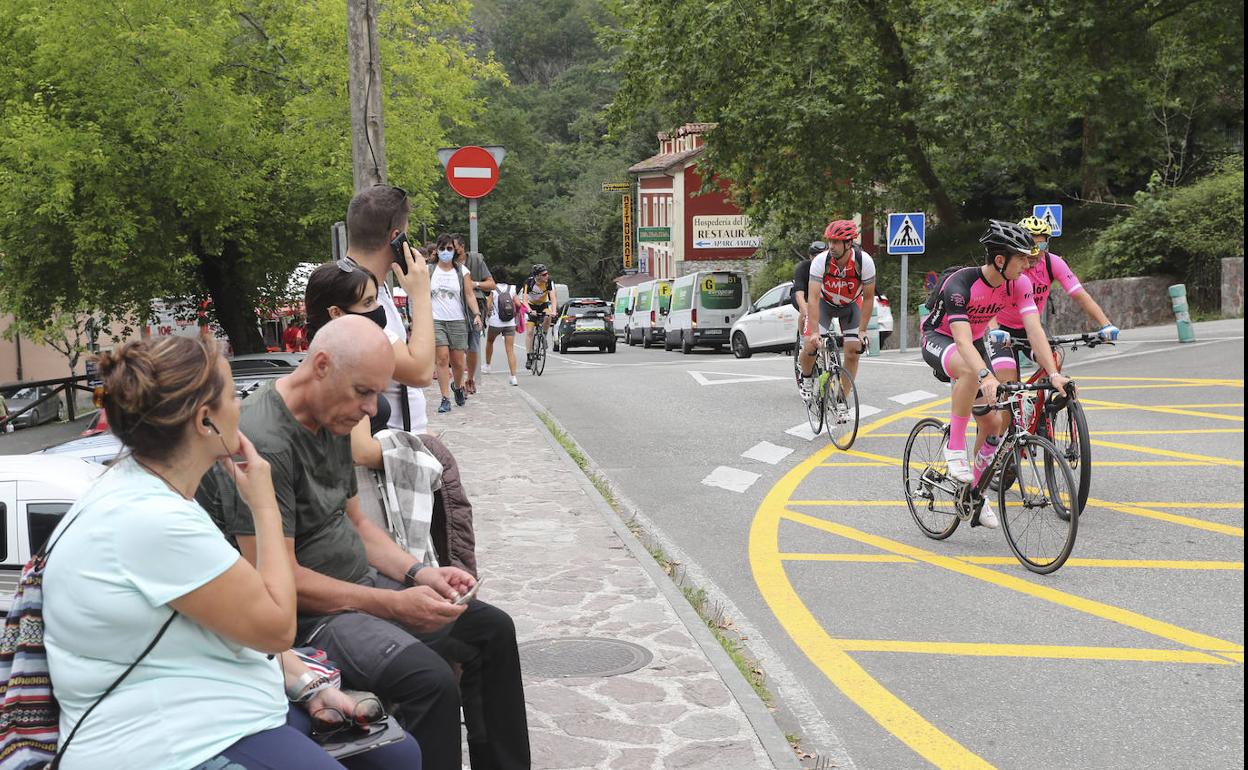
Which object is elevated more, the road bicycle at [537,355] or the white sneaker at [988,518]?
the road bicycle at [537,355]

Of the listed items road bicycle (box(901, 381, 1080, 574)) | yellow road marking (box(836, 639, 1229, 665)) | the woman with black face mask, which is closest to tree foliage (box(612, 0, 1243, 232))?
road bicycle (box(901, 381, 1080, 574))

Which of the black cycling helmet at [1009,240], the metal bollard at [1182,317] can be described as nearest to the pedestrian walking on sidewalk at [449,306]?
the black cycling helmet at [1009,240]

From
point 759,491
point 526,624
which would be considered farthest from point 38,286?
point 526,624

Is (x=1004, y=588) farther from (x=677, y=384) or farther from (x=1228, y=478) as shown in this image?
(x=677, y=384)

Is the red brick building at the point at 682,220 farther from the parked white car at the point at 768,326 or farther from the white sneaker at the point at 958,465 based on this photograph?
the white sneaker at the point at 958,465

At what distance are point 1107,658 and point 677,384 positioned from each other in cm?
1272

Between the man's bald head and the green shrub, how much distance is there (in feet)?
76.1

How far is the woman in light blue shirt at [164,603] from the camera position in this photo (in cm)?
242

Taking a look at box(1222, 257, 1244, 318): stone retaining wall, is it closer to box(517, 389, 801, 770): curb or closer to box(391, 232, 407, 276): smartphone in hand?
box(517, 389, 801, 770): curb

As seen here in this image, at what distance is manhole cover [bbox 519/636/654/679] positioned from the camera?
205 inches

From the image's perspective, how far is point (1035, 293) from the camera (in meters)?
8.85

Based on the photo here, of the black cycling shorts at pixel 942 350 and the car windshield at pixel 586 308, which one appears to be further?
the car windshield at pixel 586 308

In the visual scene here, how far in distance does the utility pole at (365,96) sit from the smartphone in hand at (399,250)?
400 centimetres

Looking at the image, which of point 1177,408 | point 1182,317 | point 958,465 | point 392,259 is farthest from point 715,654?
point 1182,317
